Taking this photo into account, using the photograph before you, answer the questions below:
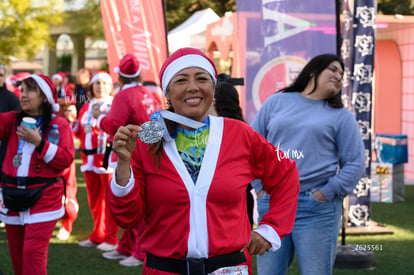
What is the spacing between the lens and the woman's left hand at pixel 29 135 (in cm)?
470

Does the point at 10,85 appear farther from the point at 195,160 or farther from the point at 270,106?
the point at 195,160

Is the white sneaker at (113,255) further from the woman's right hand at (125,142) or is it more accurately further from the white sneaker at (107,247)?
the woman's right hand at (125,142)

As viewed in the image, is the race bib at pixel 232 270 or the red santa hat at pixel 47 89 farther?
the red santa hat at pixel 47 89

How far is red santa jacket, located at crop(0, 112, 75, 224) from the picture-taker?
481 centimetres

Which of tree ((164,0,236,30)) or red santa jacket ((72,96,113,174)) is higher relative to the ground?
tree ((164,0,236,30))

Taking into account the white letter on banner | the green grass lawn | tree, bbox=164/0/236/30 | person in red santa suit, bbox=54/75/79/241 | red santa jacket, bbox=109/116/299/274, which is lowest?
the green grass lawn

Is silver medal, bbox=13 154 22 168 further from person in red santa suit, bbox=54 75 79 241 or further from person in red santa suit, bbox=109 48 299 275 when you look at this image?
person in red santa suit, bbox=54 75 79 241

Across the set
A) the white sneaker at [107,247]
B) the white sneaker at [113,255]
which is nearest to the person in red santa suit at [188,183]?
the white sneaker at [113,255]

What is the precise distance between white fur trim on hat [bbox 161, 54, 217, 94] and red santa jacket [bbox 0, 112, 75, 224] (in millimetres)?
2219

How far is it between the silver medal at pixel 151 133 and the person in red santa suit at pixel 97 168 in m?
4.90

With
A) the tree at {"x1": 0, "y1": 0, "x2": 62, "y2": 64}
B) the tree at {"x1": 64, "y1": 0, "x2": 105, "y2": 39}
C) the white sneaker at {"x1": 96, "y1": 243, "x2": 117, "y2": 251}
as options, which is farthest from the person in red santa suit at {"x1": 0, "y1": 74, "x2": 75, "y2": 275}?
the tree at {"x1": 0, "y1": 0, "x2": 62, "y2": 64}

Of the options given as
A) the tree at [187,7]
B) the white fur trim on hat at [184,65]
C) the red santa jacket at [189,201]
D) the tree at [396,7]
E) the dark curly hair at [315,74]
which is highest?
the tree at [187,7]

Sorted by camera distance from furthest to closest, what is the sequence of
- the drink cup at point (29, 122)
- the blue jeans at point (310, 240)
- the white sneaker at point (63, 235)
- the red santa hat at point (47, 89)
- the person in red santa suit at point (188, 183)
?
the white sneaker at point (63, 235) → the red santa hat at point (47, 89) → the drink cup at point (29, 122) → the blue jeans at point (310, 240) → the person in red santa suit at point (188, 183)

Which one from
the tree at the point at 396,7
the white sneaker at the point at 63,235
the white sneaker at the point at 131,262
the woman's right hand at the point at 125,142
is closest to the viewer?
the woman's right hand at the point at 125,142
